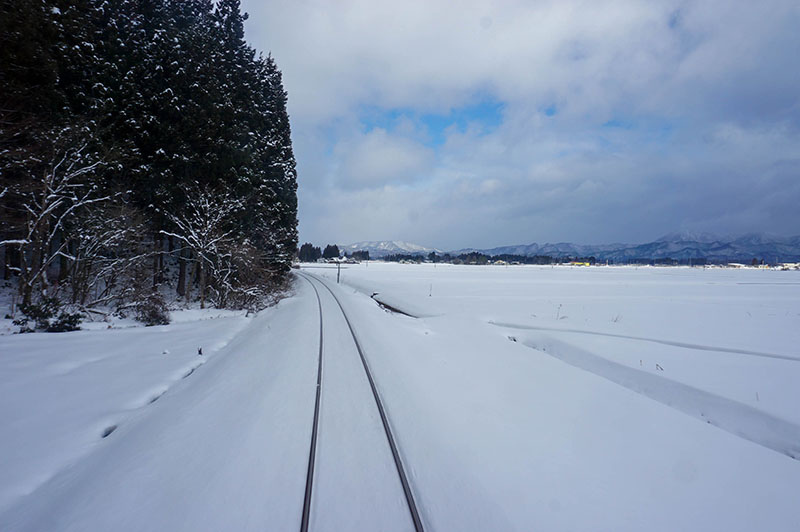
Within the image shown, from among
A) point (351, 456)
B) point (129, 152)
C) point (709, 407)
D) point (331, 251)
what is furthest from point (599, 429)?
point (331, 251)

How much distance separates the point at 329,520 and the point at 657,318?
1648cm

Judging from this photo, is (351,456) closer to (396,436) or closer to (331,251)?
(396,436)

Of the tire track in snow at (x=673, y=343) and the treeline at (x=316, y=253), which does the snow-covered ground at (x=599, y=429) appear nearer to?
the tire track in snow at (x=673, y=343)

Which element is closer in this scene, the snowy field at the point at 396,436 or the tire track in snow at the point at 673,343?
the snowy field at the point at 396,436

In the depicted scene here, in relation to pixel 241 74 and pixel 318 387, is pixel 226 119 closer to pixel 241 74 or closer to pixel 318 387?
pixel 241 74

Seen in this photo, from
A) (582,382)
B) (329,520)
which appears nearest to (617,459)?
(582,382)

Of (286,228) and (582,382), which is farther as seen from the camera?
(286,228)

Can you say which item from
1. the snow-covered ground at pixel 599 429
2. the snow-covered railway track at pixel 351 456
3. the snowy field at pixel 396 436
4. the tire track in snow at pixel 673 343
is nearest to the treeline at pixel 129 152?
the snowy field at pixel 396 436

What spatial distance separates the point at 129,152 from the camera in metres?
12.4

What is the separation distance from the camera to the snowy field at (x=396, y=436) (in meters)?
2.89

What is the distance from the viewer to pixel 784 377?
21.2 feet

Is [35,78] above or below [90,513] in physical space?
above

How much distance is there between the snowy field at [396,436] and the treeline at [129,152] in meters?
4.58

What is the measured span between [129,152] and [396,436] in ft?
51.1
